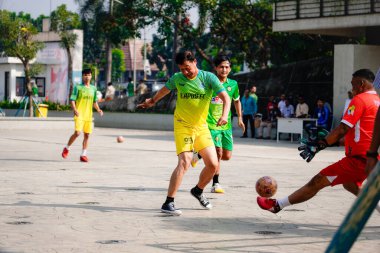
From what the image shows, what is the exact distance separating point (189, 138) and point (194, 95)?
488mm

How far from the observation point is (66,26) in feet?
158

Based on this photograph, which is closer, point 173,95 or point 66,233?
point 66,233

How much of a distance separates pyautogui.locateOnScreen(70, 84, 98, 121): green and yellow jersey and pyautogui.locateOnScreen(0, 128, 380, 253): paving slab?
1032mm

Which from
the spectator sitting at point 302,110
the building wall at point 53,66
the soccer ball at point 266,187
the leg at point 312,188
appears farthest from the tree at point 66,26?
the leg at point 312,188

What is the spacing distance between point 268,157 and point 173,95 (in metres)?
19.0

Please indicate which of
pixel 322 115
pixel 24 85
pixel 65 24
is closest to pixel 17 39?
pixel 65 24

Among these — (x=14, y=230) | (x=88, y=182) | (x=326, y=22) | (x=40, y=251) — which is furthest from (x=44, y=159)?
(x=326, y=22)

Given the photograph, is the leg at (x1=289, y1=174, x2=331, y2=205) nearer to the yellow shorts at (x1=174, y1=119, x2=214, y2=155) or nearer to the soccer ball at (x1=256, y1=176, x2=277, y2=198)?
the soccer ball at (x1=256, y1=176, x2=277, y2=198)

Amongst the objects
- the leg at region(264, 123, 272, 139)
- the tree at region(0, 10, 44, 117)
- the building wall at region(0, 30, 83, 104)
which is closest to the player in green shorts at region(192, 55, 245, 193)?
the leg at region(264, 123, 272, 139)

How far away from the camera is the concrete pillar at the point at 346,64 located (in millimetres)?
26422

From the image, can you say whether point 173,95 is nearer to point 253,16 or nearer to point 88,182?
point 253,16

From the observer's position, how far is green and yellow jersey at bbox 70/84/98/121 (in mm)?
16047

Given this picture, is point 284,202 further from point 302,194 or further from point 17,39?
point 17,39

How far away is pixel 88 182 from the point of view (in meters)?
11.9
